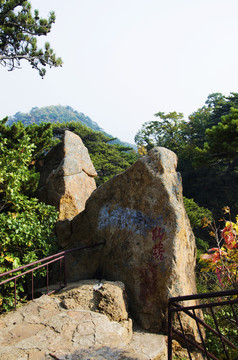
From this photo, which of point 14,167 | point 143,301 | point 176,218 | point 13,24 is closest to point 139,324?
point 143,301

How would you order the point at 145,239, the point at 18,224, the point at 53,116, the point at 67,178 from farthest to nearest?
1. the point at 53,116
2. the point at 67,178
3. the point at 18,224
4. the point at 145,239

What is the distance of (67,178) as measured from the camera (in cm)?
712

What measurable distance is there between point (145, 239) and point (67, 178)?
2.95m

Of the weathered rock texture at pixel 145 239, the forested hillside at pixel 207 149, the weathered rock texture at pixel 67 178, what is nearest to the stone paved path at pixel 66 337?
the weathered rock texture at pixel 145 239

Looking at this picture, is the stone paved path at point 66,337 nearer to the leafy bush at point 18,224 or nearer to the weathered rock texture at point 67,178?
the leafy bush at point 18,224

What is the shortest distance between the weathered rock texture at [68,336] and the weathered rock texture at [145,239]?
16.1 inches

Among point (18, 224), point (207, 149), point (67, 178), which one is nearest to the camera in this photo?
point (18, 224)

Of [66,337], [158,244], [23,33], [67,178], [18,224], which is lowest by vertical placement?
[66,337]

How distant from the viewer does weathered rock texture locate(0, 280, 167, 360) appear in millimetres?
3111

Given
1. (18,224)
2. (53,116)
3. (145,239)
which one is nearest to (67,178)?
(18,224)

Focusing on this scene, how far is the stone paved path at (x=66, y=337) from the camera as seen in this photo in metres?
Answer: 3.11

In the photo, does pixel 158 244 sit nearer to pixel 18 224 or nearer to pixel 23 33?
pixel 18 224

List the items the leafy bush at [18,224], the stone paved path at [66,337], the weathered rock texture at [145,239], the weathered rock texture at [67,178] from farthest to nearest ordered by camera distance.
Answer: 1. the weathered rock texture at [67,178]
2. the leafy bush at [18,224]
3. the weathered rock texture at [145,239]
4. the stone paved path at [66,337]

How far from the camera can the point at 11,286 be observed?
530 centimetres
